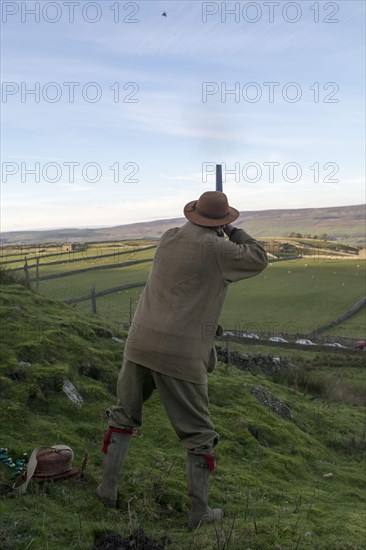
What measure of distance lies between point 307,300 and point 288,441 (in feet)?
165

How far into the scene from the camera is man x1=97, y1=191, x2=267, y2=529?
4.62 metres

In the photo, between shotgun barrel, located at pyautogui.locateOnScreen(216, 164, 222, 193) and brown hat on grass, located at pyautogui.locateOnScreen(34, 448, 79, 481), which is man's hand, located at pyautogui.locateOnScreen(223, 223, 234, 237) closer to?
shotgun barrel, located at pyautogui.locateOnScreen(216, 164, 222, 193)

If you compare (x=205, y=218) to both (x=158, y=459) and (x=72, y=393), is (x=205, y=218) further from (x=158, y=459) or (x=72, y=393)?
(x=72, y=393)

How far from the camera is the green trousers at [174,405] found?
15.3 feet

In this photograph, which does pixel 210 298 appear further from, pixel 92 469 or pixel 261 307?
pixel 261 307

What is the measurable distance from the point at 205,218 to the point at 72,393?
3.97m

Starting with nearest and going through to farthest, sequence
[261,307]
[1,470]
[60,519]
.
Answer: [60,519]
[1,470]
[261,307]

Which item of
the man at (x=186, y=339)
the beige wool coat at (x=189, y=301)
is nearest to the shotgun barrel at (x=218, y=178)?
the man at (x=186, y=339)

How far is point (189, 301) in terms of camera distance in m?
4.65

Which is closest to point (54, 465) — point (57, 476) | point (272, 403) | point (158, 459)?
point (57, 476)

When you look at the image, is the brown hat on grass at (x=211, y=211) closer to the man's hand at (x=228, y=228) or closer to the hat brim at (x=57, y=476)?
the man's hand at (x=228, y=228)

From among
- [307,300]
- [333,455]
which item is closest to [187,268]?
[333,455]

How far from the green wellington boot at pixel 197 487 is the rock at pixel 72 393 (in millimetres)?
3084

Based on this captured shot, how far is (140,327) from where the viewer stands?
4797mm
